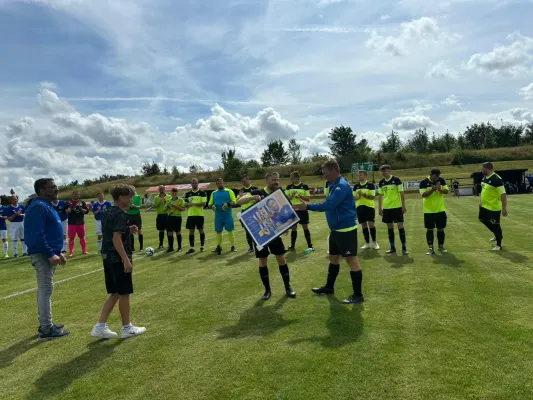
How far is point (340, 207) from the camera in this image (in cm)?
669

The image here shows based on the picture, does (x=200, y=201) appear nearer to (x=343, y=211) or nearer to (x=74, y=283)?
(x=74, y=283)

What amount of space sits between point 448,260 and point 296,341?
19.6 ft

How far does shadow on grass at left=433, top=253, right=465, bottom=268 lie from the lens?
8961 millimetres

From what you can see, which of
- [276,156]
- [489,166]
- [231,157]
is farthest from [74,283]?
[276,156]

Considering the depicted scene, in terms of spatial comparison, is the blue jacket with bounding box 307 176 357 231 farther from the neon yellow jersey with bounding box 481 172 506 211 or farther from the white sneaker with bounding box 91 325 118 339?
the neon yellow jersey with bounding box 481 172 506 211

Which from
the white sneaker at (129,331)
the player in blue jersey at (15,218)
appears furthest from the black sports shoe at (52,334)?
the player in blue jersey at (15,218)

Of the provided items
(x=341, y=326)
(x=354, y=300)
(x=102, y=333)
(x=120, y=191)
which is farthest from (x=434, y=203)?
(x=102, y=333)

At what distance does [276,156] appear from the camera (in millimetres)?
105625

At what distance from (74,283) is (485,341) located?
341 inches

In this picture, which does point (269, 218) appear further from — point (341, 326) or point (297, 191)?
point (297, 191)

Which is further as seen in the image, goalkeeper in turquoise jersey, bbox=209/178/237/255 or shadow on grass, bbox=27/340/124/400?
goalkeeper in turquoise jersey, bbox=209/178/237/255

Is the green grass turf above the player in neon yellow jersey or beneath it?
beneath

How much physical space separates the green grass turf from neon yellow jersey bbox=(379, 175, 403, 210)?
2.35m

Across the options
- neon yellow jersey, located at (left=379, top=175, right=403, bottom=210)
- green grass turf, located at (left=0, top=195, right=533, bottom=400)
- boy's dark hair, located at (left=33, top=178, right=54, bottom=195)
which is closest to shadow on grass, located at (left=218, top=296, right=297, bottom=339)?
green grass turf, located at (left=0, top=195, right=533, bottom=400)
